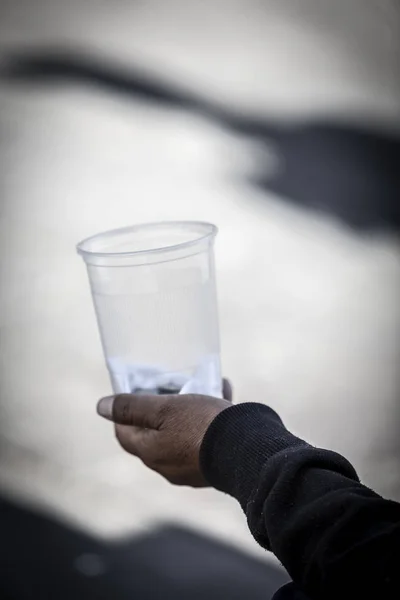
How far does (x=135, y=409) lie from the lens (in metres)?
0.81

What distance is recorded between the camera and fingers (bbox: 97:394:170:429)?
79 cm

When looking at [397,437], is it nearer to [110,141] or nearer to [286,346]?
[286,346]

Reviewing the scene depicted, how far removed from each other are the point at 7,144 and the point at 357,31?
55 cm

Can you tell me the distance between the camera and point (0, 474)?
1144 millimetres

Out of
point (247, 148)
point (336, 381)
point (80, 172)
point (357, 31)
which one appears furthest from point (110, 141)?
point (336, 381)

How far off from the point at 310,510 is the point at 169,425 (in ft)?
0.84

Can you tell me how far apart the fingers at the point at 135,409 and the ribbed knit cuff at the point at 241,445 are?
0.09 meters

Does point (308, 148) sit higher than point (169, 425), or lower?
higher

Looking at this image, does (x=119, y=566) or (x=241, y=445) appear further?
(x=119, y=566)

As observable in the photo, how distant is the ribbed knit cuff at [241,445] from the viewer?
2.17 ft

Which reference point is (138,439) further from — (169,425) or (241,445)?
(241,445)

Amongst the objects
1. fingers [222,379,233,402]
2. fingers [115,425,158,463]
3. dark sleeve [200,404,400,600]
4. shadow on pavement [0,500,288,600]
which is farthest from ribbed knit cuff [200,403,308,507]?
shadow on pavement [0,500,288,600]

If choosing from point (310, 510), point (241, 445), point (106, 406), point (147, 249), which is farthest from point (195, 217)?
point (310, 510)

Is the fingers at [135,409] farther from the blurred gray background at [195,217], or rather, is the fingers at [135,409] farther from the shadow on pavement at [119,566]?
the shadow on pavement at [119,566]
